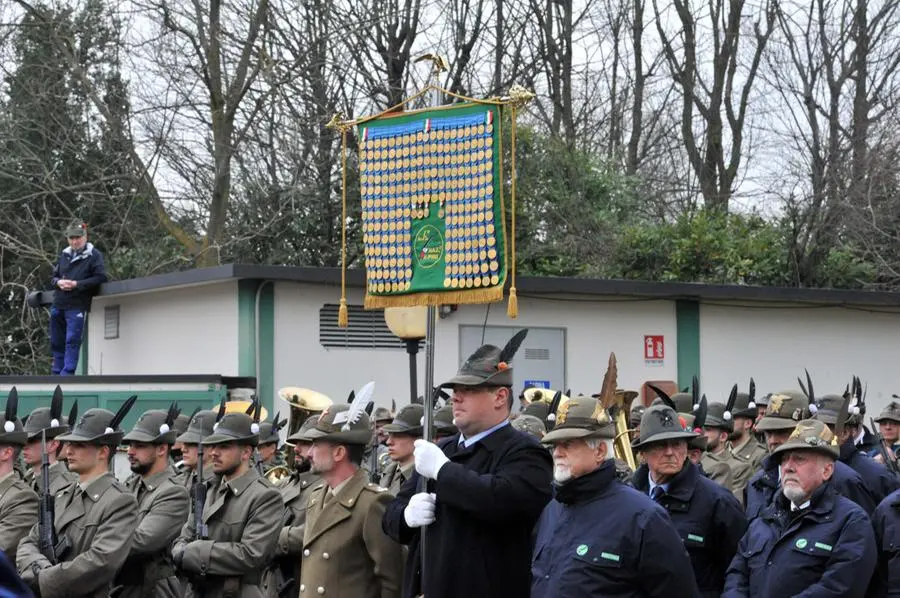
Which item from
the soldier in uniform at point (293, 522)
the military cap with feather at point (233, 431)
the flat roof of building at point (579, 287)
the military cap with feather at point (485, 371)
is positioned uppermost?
the flat roof of building at point (579, 287)

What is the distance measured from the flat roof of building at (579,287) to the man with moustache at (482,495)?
10.6 m

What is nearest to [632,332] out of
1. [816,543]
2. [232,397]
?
Result: [232,397]

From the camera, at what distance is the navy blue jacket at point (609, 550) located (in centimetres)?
633

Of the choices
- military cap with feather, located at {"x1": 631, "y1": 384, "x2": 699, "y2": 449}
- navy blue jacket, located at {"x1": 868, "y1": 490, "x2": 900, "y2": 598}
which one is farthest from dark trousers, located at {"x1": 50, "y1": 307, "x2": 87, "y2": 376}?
navy blue jacket, located at {"x1": 868, "y1": 490, "x2": 900, "y2": 598}

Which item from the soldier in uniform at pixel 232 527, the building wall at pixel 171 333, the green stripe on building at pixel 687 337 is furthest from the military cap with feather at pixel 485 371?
the green stripe on building at pixel 687 337

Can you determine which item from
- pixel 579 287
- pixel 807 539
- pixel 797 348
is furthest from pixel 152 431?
pixel 797 348

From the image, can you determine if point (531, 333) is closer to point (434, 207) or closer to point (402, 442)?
point (402, 442)

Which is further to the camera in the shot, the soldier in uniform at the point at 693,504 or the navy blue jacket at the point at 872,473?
the navy blue jacket at the point at 872,473

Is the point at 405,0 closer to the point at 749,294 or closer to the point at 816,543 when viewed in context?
the point at 749,294

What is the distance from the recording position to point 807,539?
7375 millimetres

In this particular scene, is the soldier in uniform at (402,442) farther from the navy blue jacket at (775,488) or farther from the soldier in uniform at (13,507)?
the soldier in uniform at (13,507)

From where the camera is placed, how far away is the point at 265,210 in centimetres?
2734

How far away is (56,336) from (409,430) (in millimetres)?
11129

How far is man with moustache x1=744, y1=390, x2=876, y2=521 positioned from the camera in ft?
29.0
